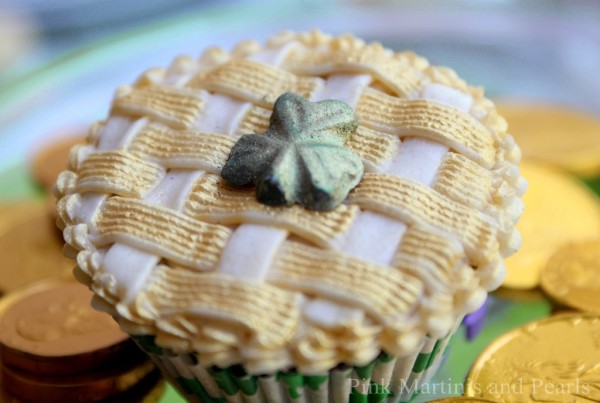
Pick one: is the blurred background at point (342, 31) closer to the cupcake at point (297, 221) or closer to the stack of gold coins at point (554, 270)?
the stack of gold coins at point (554, 270)

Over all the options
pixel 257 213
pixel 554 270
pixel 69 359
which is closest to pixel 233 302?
pixel 257 213

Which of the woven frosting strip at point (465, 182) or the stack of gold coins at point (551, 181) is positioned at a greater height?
the woven frosting strip at point (465, 182)

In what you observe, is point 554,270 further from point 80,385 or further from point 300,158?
point 80,385

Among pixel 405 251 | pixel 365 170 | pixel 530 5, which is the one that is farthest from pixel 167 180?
pixel 530 5

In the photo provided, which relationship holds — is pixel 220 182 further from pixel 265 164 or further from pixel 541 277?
pixel 541 277

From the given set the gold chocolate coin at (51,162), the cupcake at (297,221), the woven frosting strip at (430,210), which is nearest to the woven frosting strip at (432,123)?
the cupcake at (297,221)

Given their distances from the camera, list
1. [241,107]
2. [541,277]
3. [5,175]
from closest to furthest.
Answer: [241,107]
[541,277]
[5,175]
